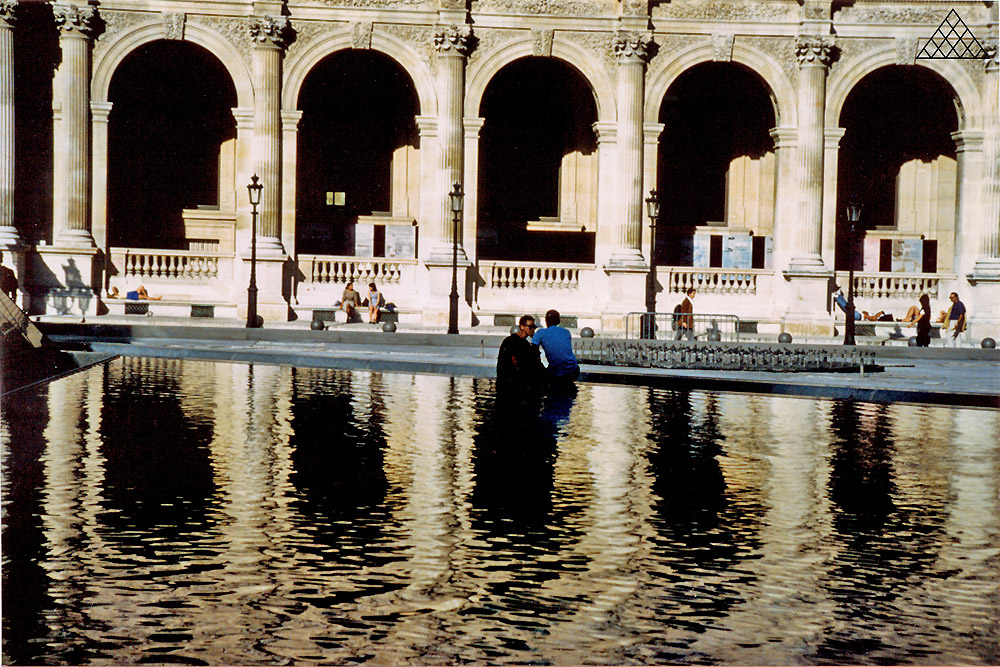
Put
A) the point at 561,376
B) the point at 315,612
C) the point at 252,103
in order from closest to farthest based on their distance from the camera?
the point at 315,612 → the point at 561,376 → the point at 252,103

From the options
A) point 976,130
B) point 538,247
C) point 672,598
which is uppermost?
point 976,130

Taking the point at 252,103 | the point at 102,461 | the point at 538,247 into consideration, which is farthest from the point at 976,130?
the point at 102,461

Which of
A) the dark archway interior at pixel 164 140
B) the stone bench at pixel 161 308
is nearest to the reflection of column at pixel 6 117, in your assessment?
the stone bench at pixel 161 308

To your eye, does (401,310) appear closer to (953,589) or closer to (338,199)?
(338,199)

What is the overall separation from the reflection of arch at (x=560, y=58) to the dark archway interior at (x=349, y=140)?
3.41 metres

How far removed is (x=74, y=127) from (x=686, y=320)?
1607 centimetres

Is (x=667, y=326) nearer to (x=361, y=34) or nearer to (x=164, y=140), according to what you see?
(x=361, y=34)

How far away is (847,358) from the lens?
2650 centimetres

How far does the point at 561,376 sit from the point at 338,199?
23015mm

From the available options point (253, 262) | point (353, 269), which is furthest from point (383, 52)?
point (253, 262)

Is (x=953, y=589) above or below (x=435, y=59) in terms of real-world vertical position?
below

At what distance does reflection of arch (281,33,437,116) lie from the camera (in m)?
35.9

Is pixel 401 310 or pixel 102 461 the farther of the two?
pixel 401 310

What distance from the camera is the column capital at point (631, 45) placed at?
3647cm
